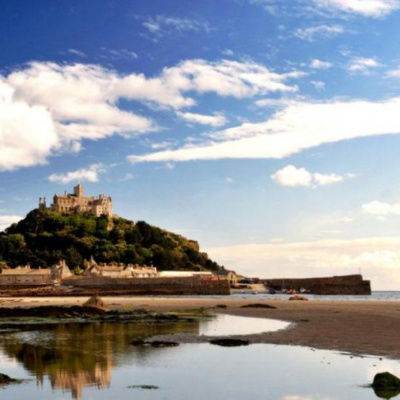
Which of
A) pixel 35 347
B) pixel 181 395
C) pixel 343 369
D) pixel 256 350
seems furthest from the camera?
pixel 35 347

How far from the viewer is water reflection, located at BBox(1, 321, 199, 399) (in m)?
16.9

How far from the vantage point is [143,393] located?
14.7 meters

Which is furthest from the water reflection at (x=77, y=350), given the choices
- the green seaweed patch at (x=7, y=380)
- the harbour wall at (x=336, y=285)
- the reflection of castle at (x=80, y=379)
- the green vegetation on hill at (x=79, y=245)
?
the green vegetation on hill at (x=79, y=245)

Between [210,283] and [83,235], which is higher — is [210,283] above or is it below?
below

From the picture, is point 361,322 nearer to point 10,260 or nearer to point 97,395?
point 97,395

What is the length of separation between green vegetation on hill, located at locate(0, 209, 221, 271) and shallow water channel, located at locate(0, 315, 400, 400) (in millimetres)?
152026

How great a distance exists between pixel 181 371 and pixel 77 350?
22.2 feet

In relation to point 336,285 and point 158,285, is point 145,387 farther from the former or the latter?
point 336,285

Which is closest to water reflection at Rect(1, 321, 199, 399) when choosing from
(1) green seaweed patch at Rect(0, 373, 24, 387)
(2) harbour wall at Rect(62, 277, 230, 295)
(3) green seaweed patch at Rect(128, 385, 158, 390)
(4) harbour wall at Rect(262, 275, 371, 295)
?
(1) green seaweed patch at Rect(0, 373, 24, 387)

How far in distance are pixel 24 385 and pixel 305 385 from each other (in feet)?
25.7

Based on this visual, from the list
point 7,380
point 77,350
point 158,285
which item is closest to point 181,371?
point 7,380

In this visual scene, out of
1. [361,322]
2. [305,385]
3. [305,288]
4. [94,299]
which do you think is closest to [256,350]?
[305,385]

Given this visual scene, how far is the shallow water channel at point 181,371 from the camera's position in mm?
14812

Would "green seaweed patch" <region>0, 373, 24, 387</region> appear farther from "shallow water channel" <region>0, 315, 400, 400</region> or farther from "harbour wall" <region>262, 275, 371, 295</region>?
"harbour wall" <region>262, 275, 371, 295</region>
